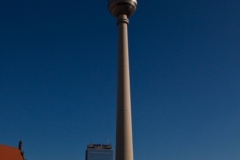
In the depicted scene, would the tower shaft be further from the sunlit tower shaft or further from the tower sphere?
the tower sphere

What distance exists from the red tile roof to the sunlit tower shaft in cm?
7022

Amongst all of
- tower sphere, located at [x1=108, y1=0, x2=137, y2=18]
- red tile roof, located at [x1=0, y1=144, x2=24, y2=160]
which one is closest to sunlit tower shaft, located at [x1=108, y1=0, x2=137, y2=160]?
tower sphere, located at [x1=108, y1=0, x2=137, y2=18]

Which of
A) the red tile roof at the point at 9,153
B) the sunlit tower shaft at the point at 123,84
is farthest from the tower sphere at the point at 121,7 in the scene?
the red tile roof at the point at 9,153

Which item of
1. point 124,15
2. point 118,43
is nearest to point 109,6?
point 124,15

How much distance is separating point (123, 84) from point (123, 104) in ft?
5.76

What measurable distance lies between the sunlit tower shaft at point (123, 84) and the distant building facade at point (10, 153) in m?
70.2

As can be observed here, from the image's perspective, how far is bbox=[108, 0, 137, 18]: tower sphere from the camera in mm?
29156

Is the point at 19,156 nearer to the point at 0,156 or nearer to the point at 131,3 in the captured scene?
the point at 0,156

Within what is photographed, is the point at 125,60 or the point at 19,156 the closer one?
the point at 125,60

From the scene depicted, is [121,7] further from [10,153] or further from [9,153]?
[10,153]

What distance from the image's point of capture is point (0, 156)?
8550cm

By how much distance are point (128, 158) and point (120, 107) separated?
4.03 m

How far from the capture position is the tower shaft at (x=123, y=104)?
24047 millimetres

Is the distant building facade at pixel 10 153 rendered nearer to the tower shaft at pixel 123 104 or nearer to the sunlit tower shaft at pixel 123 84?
the sunlit tower shaft at pixel 123 84
